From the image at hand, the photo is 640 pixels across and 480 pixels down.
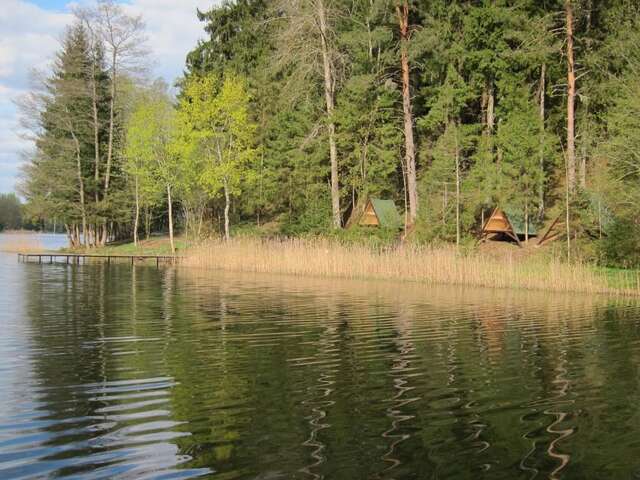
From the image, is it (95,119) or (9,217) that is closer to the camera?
A: (95,119)

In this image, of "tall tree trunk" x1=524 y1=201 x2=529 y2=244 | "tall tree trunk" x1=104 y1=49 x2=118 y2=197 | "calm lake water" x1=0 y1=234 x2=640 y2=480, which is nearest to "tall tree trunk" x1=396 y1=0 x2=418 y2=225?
"tall tree trunk" x1=524 y1=201 x2=529 y2=244

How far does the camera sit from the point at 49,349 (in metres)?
9.88

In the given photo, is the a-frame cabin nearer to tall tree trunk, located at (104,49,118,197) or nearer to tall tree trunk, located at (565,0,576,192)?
tall tree trunk, located at (565,0,576,192)

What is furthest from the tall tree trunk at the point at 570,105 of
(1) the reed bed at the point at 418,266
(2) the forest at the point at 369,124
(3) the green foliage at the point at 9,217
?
(3) the green foliage at the point at 9,217

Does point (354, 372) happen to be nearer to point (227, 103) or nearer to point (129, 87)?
point (227, 103)

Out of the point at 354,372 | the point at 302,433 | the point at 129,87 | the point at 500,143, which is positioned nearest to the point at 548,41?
the point at 500,143

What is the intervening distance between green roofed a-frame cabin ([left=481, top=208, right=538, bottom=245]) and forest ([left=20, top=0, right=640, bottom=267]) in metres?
0.52

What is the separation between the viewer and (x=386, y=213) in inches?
1235

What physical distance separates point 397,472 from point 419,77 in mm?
33327

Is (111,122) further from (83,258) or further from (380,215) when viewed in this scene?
(380,215)

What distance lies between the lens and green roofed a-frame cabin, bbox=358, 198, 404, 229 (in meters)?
30.9

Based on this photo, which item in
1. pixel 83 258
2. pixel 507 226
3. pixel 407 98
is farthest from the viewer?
pixel 83 258

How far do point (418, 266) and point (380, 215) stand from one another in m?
10.1

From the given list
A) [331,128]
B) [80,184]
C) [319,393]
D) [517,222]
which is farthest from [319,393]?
[80,184]
